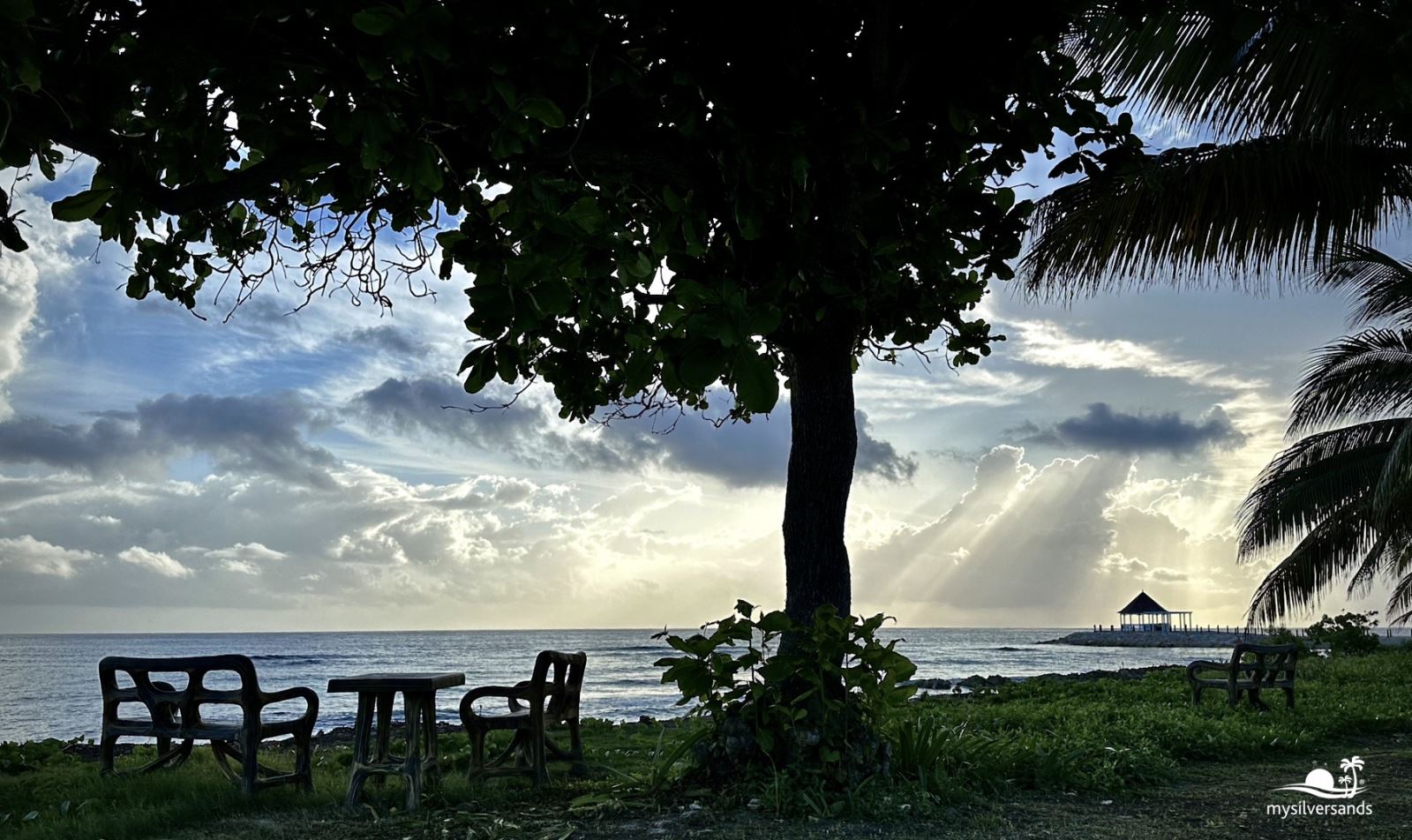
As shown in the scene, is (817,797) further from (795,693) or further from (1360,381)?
(1360,381)

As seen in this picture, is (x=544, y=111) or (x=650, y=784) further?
(x=650, y=784)

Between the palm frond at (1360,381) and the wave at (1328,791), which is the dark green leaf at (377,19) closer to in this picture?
the wave at (1328,791)

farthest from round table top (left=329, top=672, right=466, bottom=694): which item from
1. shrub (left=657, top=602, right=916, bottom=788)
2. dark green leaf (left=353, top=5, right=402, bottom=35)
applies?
dark green leaf (left=353, top=5, right=402, bottom=35)

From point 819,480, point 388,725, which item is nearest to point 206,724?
point 388,725

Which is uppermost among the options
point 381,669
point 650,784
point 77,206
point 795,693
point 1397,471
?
point 77,206

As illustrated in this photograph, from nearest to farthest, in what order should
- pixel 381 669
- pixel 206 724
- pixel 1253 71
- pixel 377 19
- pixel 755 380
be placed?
pixel 755 380, pixel 377 19, pixel 206 724, pixel 1253 71, pixel 381 669

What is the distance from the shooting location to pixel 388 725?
600 cm

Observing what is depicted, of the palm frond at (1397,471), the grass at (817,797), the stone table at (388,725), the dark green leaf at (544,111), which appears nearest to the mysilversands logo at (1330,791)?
the grass at (817,797)

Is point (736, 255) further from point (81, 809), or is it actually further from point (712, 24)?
point (81, 809)

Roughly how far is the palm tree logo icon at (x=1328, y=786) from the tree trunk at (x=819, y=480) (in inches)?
108

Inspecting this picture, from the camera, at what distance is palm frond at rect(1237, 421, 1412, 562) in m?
16.0

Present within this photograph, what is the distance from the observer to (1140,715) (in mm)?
8117

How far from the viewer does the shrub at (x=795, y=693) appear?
5.15m

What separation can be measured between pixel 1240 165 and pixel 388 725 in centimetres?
780
